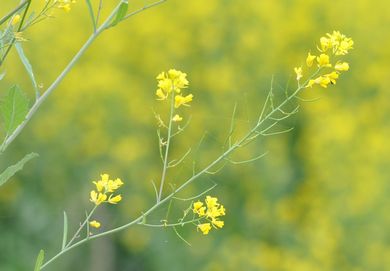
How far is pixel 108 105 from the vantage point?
6637mm

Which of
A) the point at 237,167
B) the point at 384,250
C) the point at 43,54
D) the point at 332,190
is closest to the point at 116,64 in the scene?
the point at 43,54

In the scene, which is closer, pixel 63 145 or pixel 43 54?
pixel 63 145

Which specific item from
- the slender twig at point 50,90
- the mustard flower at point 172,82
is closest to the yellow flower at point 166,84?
the mustard flower at point 172,82

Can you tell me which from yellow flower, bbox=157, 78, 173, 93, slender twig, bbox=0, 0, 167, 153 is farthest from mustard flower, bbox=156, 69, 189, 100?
slender twig, bbox=0, 0, 167, 153

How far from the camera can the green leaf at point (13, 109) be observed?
1.18 m

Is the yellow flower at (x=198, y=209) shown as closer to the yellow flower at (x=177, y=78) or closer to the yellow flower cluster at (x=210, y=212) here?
the yellow flower cluster at (x=210, y=212)

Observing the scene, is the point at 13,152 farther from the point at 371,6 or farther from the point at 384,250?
the point at 371,6

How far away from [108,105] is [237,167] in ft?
3.41

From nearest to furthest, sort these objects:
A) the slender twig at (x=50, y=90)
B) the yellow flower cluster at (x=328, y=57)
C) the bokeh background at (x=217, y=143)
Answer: the slender twig at (x=50, y=90)
the yellow flower cluster at (x=328, y=57)
the bokeh background at (x=217, y=143)

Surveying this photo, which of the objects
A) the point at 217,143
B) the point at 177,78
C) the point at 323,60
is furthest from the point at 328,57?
the point at 217,143

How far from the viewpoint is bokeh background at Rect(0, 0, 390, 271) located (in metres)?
5.80

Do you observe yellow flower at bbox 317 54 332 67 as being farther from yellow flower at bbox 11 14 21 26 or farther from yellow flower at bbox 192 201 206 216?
yellow flower at bbox 11 14 21 26

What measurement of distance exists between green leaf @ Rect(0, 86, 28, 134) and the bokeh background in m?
4.28

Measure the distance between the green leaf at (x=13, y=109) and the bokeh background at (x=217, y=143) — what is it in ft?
14.1
